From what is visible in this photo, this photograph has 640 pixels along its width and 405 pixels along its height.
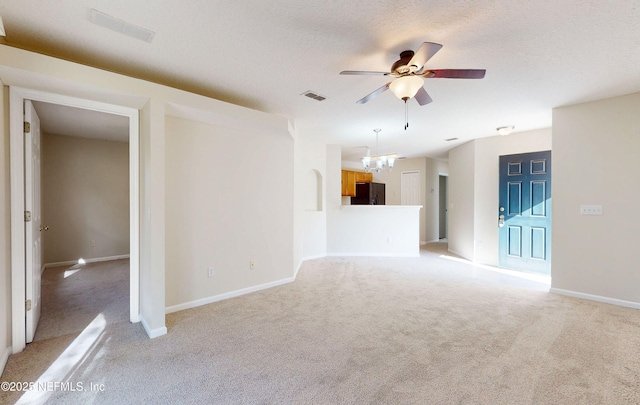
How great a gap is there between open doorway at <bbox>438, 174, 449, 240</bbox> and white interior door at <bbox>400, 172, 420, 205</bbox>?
121cm

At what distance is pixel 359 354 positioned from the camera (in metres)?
2.16

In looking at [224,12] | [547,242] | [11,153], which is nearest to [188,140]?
[11,153]

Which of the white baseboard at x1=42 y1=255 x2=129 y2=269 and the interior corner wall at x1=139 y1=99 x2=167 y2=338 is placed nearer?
the interior corner wall at x1=139 y1=99 x2=167 y2=338

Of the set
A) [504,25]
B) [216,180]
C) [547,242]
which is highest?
[504,25]

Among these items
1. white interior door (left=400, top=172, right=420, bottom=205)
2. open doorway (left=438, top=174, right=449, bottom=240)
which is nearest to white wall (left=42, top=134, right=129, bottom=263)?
white interior door (left=400, top=172, right=420, bottom=205)

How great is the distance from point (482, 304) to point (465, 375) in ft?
5.32

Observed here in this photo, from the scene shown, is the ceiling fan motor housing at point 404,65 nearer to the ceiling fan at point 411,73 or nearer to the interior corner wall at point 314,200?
the ceiling fan at point 411,73

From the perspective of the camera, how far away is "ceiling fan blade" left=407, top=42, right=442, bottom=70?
5.84 feet

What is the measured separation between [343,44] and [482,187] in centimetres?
461

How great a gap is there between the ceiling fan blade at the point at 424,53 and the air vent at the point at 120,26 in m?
1.98

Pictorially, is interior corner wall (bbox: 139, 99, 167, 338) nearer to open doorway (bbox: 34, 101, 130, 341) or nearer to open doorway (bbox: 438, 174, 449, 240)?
open doorway (bbox: 34, 101, 130, 341)

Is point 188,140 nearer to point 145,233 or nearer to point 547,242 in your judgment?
point 145,233

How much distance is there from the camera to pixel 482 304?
3.23 metres

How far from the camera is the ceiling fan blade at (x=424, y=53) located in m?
1.78
